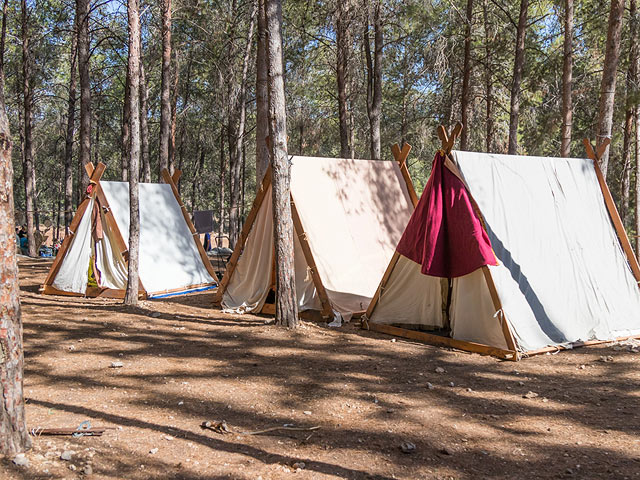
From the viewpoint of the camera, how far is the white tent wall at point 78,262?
9.70 m

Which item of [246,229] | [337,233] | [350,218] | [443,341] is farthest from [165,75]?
[443,341]

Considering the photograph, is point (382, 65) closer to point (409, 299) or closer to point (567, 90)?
point (567, 90)

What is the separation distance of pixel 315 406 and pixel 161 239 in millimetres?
6987

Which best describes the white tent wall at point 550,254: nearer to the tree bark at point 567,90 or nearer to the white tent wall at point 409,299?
the white tent wall at point 409,299

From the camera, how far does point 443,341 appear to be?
636 cm

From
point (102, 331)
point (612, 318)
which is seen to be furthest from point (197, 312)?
point (612, 318)

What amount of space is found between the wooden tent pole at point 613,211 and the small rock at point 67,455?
268 inches

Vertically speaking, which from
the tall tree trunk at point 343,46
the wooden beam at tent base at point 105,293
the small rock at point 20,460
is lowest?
the small rock at point 20,460

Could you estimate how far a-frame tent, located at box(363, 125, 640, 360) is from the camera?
6.02 meters

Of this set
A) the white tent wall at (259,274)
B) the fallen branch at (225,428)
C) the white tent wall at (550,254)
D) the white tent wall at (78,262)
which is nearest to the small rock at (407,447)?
the fallen branch at (225,428)

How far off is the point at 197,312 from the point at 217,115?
12.6 metres

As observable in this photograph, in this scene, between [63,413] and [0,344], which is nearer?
[0,344]

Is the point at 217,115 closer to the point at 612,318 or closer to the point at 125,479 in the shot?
the point at 612,318

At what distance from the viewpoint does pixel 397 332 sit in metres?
6.84
